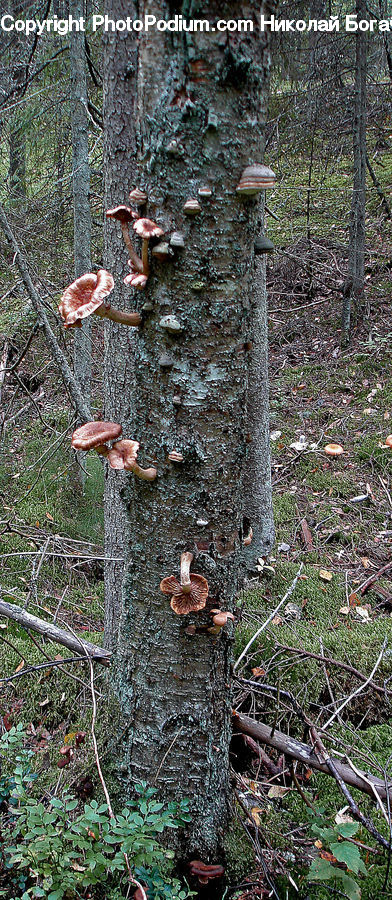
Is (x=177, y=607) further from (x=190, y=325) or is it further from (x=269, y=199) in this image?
(x=269, y=199)

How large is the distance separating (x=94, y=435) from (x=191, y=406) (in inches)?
11.1

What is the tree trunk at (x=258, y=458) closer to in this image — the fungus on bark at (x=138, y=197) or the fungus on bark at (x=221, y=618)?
the fungus on bark at (x=221, y=618)

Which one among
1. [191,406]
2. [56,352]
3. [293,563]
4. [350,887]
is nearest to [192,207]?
[191,406]

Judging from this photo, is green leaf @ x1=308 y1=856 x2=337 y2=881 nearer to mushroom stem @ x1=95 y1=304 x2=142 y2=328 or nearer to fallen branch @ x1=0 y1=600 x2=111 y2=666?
fallen branch @ x1=0 y1=600 x2=111 y2=666

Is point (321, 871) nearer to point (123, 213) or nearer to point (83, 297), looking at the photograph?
point (83, 297)

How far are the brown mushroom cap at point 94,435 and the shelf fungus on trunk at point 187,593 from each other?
408 millimetres

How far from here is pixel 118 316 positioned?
1.46 metres

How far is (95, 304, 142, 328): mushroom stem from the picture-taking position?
1407 mm

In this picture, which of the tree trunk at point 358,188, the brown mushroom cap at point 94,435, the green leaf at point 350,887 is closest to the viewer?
the brown mushroom cap at point 94,435

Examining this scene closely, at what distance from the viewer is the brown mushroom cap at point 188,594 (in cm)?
157

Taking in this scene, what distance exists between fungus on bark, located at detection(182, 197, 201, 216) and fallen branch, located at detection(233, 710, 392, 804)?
1886 mm

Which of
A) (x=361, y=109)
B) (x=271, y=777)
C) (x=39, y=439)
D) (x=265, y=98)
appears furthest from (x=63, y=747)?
(x=361, y=109)

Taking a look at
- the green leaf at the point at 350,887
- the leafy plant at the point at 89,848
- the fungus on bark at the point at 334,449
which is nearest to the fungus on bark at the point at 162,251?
the leafy plant at the point at 89,848

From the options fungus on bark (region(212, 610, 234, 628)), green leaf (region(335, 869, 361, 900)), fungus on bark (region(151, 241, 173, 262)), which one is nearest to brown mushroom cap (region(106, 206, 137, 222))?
fungus on bark (region(151, 241, 173, 262))
